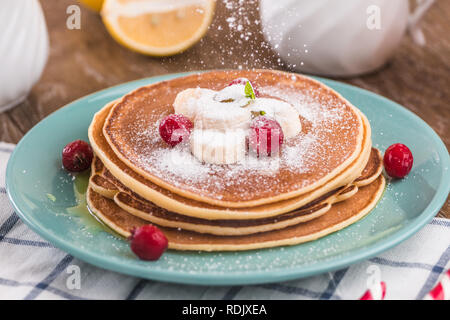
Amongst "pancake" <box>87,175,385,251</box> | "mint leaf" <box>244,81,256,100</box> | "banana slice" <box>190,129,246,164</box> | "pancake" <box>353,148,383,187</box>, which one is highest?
"mint leaf" <box>244,81,256,100</box>

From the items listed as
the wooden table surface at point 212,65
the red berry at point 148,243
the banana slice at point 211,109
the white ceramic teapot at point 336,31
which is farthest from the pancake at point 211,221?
the white ceramic teapot at point 336,31

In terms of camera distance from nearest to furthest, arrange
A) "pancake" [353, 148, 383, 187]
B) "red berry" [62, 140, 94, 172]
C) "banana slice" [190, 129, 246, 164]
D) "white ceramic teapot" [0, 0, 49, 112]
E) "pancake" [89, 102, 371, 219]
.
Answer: "pancake" [89, 102, 371, 219]
"banana slice" [190, 129, 246, 164]
"pancake" [353, 148, 383, 187]
"red berry" [62, 140, 94, 172]
"white ceramic teapot" [0, 0, 49, 112]

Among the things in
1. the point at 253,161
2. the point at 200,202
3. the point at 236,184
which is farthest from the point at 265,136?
the point at 200,202

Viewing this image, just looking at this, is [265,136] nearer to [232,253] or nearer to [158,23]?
[232,253]

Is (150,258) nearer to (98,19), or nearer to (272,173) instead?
(272,173)

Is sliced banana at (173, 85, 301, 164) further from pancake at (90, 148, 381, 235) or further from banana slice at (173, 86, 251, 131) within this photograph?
pancake at (90, 148, 381, 235)

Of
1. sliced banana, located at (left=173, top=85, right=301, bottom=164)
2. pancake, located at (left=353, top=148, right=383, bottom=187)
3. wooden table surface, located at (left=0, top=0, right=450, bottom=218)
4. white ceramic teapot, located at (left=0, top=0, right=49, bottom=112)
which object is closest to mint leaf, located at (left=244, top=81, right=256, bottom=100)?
sliced banana, located at (left=173, top=85, right=301, bottom=164)

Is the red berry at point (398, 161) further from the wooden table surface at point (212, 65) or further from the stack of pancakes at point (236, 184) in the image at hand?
the wooden table surface at point (212, 65)

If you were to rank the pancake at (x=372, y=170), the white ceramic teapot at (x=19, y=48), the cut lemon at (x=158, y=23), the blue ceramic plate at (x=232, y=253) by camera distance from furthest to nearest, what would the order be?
the cut lemon at (x=158, y=23), the white ceramic teapot at (x=19, y=48), the pancake at (x=372, y=170), the blue ceramic plate at (x=232, y=253)
